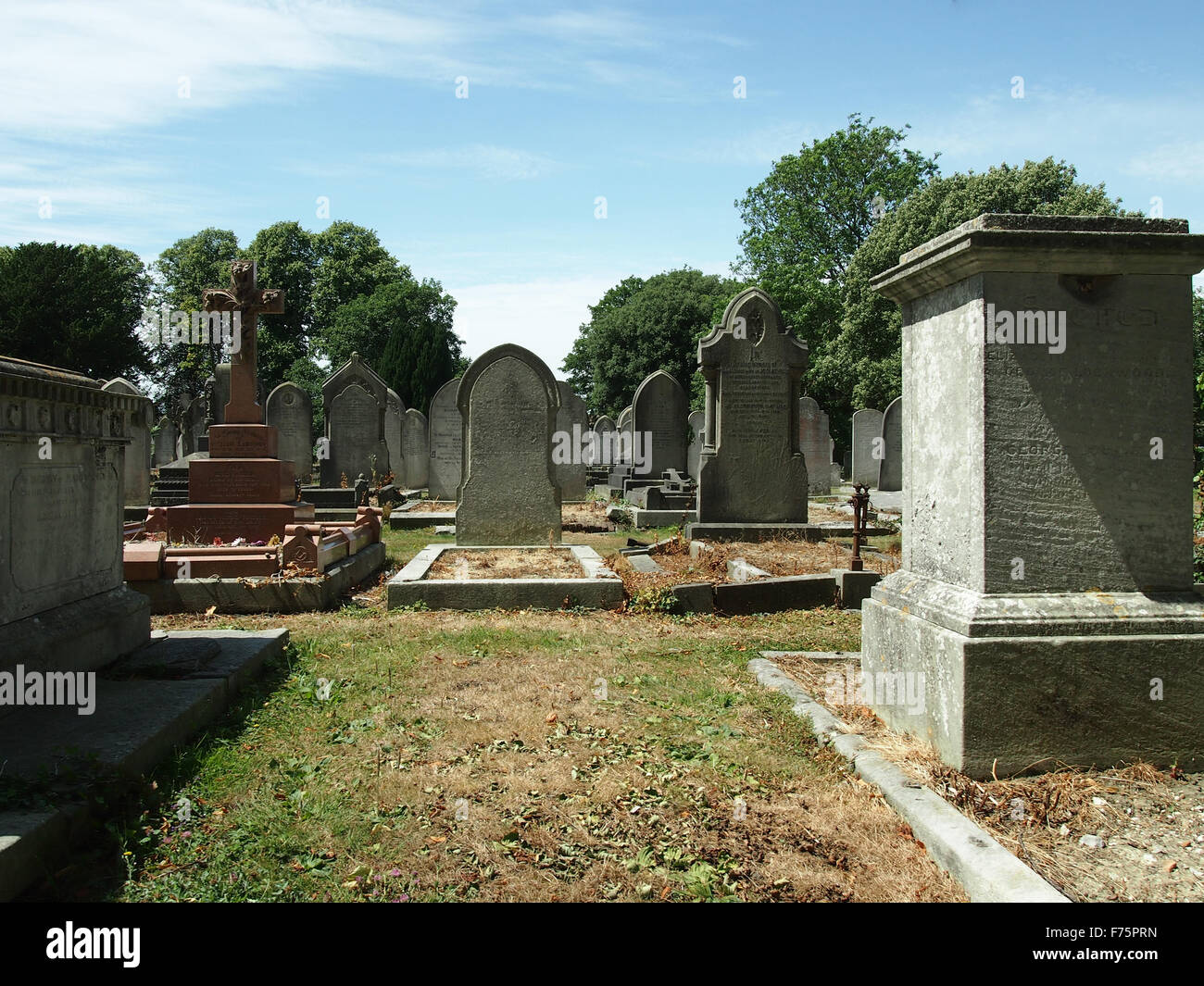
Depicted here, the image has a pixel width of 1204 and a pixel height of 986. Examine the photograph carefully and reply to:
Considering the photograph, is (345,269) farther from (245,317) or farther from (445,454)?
(245,317)

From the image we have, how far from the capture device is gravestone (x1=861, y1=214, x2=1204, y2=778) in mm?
3350

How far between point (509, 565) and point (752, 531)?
154 inches

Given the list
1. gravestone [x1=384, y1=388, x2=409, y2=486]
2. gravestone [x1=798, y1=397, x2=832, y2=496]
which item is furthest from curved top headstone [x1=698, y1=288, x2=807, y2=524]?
gravestone [x1=384, y1=388, x2=409, y2=486]

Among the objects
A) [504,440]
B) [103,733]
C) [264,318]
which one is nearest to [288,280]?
[264,318]

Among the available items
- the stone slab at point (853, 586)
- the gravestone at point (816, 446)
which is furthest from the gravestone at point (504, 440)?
the gravestone at point (816, 446)

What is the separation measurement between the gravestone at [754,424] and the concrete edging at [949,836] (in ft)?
25.5

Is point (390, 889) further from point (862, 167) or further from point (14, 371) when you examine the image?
point (862, 167)

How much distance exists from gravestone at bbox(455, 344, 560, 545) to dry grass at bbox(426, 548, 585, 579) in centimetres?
59

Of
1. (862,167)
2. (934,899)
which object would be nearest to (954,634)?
(934,899)

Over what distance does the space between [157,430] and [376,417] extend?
16.4 meters

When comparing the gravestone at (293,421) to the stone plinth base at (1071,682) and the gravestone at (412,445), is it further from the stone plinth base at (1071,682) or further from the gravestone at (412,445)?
the stone plinth base at (1071,682)

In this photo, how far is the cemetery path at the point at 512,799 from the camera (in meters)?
2.68

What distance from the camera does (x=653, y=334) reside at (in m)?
43.3

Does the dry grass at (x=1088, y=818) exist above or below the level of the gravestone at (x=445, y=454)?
below
